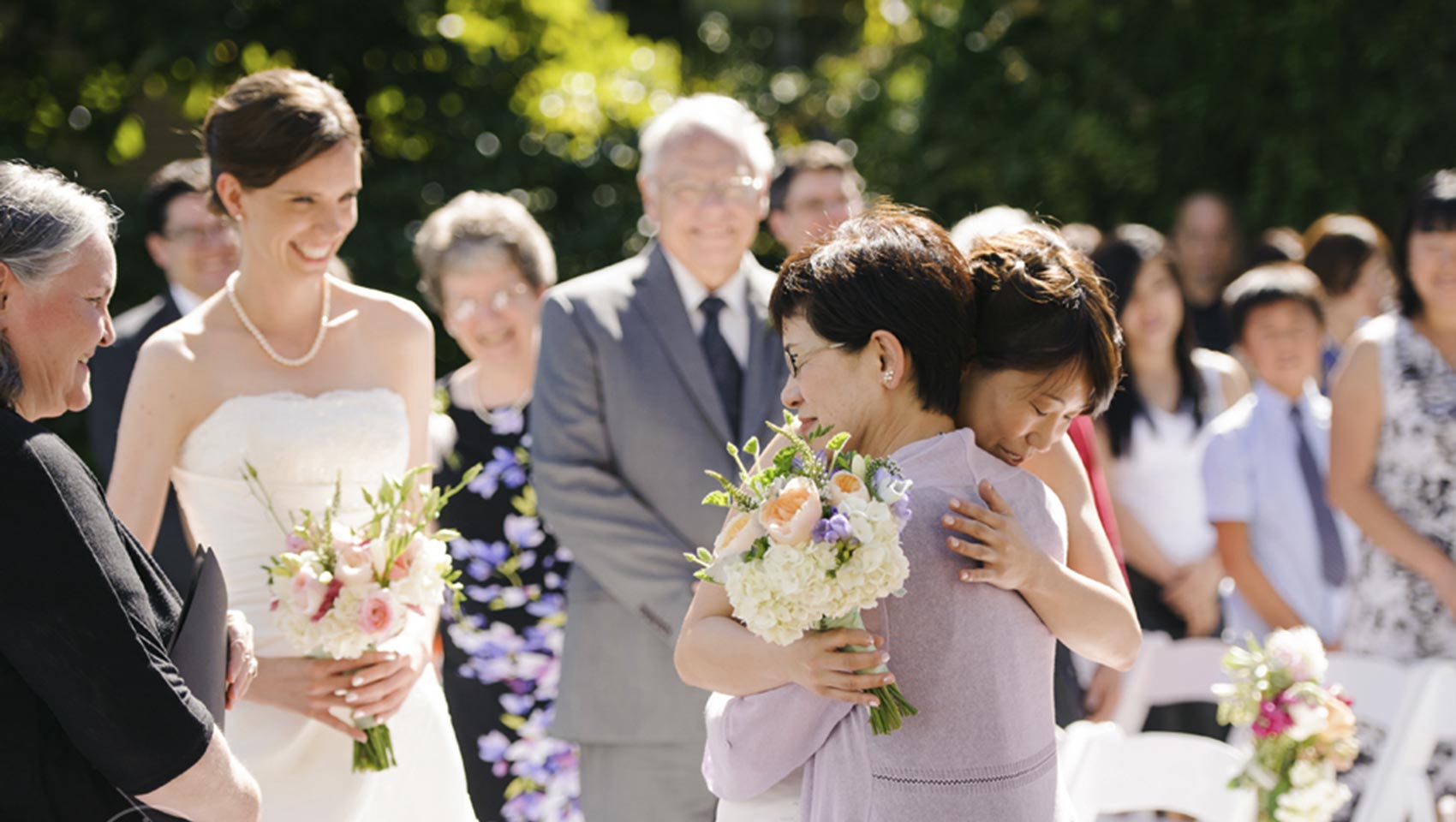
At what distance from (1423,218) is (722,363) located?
8.16 ft

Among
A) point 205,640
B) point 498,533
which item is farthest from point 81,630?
point 498,533

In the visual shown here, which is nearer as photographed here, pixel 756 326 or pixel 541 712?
pixel 756 326

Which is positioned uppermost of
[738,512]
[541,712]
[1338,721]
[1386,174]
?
[1386,174]

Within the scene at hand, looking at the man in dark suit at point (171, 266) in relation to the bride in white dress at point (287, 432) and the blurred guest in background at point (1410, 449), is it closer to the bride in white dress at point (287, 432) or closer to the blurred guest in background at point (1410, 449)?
the bride in white dress at point (287, 432)

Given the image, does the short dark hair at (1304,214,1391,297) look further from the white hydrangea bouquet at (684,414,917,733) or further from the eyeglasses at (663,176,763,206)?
the white hydrangea bouquet at (684,414,917,733)

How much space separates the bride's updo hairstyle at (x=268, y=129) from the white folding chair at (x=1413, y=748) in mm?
3098

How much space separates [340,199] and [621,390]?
88 centimetres

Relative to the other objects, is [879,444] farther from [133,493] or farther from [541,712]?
[541,712]

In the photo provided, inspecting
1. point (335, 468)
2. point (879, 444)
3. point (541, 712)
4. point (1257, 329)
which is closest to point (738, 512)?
point (879, 444)

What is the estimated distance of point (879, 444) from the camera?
96.2 inches

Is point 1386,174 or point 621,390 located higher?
point 1386,174

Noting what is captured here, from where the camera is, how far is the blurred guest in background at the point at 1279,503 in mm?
5730

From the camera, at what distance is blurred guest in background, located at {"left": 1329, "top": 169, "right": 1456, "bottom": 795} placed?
4.82 m

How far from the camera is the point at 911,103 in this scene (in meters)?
12.1
